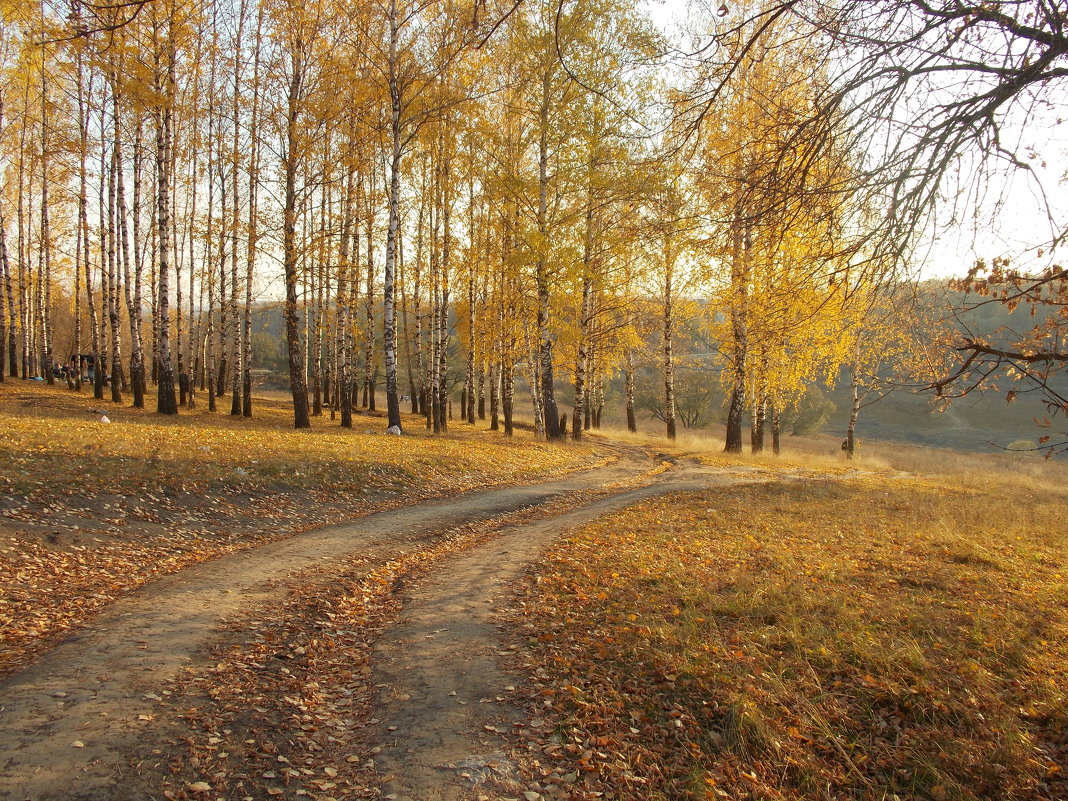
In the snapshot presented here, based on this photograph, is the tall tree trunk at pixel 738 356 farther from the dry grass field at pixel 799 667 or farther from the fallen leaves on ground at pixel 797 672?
the fallen leaves on ground at pixel 797 672

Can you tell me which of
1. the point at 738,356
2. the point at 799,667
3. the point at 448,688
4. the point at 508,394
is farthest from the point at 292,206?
the point at 799,667

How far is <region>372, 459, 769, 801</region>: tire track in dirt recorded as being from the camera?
3729mm

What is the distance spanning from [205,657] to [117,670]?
626 millimetres

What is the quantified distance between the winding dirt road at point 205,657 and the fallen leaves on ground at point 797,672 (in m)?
0.51

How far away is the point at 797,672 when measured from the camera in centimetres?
464

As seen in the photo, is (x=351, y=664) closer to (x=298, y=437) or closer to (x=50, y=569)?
(x=50, y=569)

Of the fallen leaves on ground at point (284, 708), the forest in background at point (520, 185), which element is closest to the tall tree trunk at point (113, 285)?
the forest in background at point (520, 185)

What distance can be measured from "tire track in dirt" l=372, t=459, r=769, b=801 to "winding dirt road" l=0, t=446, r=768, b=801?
0.5 inches

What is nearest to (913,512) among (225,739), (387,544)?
(387,544)

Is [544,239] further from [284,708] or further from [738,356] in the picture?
[284,708]

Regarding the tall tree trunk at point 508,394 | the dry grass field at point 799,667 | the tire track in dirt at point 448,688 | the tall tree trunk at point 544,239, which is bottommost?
the tire track in dirt at point 448,688

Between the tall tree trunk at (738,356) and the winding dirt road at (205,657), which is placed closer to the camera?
the winding dirt road at (205,657)

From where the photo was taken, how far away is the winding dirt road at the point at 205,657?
359 cm

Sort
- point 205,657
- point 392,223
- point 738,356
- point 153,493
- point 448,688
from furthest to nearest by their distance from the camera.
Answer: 1. point 738,356
2. point 392,223
3. point 153,493
4. point 205,657
5. point 448,688
